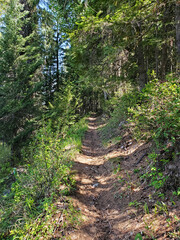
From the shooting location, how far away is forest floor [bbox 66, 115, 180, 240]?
8.16ft

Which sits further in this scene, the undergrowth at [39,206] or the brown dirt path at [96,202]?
the brown dirt path at [96,202]

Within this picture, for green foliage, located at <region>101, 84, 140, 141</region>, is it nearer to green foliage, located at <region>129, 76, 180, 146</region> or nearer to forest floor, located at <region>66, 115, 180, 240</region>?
forest floor, located at <region>66, 115, 180, 240</region>

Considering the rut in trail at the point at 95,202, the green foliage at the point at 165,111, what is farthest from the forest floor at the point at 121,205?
the green foliage at the point at 165,111

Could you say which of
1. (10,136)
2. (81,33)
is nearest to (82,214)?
(81,33)

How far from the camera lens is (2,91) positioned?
27.6 ft

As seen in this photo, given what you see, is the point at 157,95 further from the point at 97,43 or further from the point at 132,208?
the point at 97,43

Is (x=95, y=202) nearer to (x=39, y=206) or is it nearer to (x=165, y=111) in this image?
(x=39, y=206)

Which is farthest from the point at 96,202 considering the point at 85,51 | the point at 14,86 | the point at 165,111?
the point at 14,86

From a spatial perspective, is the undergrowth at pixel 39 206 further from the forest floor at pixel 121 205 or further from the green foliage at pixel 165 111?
the green foliage at pixel 165 111

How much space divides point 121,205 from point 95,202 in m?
0.70

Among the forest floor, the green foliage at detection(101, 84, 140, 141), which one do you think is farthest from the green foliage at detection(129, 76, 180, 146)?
the green foliage at detection(101, 84, 140, 141)

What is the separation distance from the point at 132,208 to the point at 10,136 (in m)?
7.74

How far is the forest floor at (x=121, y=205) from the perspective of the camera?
249cm

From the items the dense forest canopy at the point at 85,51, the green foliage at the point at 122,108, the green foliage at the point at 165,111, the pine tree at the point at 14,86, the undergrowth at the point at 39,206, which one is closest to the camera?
the undergrowth at the point at 39,206
